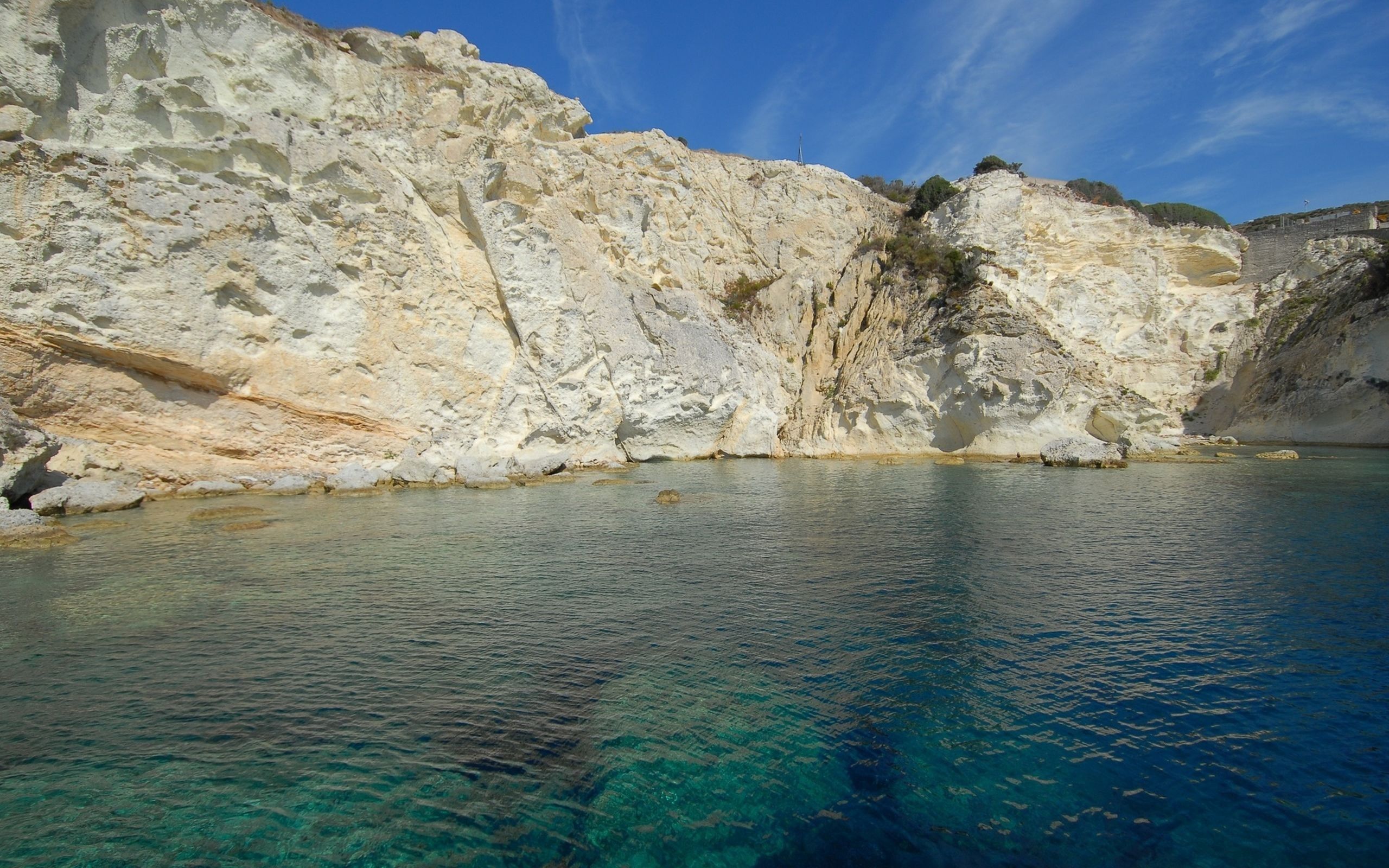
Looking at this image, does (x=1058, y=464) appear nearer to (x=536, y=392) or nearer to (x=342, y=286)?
(x=536, y=392)

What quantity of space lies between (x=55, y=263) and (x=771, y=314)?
2973cm

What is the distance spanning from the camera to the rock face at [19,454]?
1478cm

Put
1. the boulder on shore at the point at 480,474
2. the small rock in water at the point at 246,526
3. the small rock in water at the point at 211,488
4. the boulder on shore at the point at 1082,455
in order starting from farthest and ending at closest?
the boulder on shore at the point at 1082,455
the boulder on shore at the point at 480,474
the small rock in water at the point at 211,488
the small rock in water at the point at 246,526

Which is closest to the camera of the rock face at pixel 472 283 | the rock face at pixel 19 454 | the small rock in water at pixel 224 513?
the rock face at pixel 19 454

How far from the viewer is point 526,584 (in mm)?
10195

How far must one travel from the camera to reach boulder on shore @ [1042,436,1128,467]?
26547mm

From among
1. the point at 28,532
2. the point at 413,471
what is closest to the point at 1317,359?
the point at 413,471

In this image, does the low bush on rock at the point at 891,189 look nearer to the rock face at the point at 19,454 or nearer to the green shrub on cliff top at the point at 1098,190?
the green shrub on cliff top at the point at 1098,190

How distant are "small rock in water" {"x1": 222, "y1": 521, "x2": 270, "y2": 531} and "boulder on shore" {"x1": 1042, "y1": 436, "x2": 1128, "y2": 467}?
27.2 m

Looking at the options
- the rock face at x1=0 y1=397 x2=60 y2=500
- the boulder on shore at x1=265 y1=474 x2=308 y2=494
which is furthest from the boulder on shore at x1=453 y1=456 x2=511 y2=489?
the rock face at x1=0 y1=397 x2=60 y2=500

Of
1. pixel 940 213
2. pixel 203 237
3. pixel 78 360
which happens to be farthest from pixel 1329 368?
pixel 78 360

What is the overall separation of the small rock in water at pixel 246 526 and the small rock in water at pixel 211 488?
19.7 ft

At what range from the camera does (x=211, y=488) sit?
64.9 feet

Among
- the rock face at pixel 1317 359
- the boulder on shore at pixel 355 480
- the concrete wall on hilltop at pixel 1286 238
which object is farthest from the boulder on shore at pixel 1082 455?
the concrete wall on hilltop at pixel 1286 238
